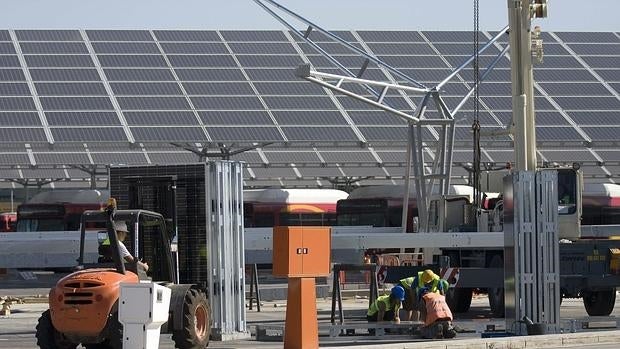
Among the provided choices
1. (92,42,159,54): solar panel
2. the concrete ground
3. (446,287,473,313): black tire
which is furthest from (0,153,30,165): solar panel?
(446,287,473,313): black tire

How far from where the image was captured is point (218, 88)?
189 feet

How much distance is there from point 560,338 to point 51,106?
36850 millimetres

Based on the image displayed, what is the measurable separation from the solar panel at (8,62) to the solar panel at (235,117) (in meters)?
8.29

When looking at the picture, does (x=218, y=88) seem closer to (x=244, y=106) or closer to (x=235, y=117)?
(x=244, y=106)

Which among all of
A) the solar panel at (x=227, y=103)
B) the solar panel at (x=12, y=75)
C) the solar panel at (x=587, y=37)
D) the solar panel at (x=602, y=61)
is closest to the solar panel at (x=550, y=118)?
the solar panel at (x=602, y=61)

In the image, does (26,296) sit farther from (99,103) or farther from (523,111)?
(99,103)

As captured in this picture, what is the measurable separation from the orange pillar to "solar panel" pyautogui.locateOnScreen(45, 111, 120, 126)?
117 ft

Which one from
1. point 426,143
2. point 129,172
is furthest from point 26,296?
point 426,143

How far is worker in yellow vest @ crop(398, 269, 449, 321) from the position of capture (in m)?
22.1

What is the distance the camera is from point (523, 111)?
27.9 metres

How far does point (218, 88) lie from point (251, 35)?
8.58 m

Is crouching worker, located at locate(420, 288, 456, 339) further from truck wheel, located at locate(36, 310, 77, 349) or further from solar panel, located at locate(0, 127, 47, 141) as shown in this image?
solar panel, located at locate(0, 127, 47, 141)

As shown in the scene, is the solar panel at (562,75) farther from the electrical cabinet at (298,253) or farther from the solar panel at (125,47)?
the electrical cabinet at (298,253)

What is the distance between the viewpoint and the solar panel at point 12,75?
183ft
